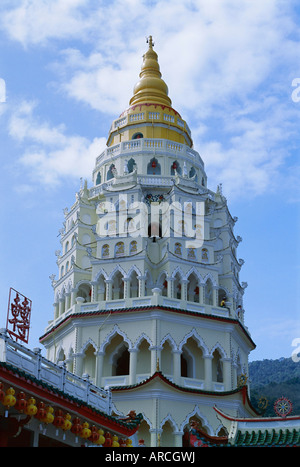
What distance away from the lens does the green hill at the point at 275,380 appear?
73.2 meters

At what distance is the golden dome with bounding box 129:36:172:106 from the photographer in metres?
55.5

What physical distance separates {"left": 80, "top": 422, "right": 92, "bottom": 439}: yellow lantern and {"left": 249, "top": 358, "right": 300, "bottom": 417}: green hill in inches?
1757

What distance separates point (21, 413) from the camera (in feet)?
64.4

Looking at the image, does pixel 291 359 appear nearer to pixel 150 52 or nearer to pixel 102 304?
pixel 150 52

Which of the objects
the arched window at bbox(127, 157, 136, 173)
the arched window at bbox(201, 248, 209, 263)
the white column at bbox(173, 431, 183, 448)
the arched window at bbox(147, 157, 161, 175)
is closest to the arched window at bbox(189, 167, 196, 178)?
the arched window at bbox(147, 157, 161, 175)

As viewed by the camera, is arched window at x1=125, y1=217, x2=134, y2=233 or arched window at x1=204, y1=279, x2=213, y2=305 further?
arched window at x1=125, y1=217, x2=134, y2=233

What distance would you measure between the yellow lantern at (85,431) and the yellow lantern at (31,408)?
3031 millimetres

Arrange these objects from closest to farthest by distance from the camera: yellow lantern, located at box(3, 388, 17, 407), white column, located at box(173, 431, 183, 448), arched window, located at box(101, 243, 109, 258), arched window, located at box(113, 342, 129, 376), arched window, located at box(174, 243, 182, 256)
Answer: yellow lantern, located at box(3, 388, 17, 407) < white column, located at box(173, 431, 183, 448) < arched window, located at box(113, 342, 129, 376) < arched window, located at box(174, 243, 182, 256) < arched window, located at box(101, 243, 109, 258)

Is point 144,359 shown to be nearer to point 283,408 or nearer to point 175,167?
point 175,167

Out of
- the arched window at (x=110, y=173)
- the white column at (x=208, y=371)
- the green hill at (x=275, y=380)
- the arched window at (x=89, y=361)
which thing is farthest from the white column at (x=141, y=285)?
the green hill at (x=275, y=380)

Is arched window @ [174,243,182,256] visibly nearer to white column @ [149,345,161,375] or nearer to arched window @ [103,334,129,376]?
arched window @ [103,334,129,376]

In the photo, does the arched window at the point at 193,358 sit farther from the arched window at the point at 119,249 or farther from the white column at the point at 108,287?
the arched window at the point at 119,249

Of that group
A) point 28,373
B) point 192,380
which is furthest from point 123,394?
point 28,373
